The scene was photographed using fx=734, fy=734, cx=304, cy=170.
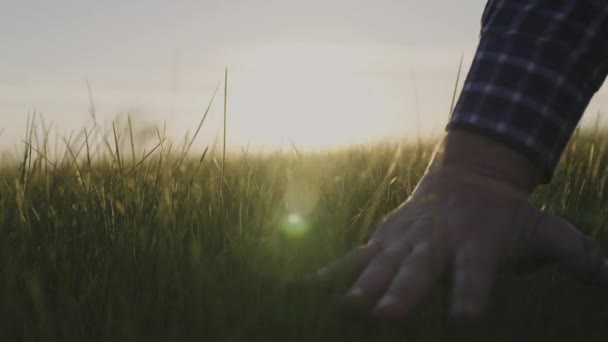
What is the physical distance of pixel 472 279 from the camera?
47.4 inches

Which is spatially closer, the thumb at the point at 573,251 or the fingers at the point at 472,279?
the fingers at the point at 472,279

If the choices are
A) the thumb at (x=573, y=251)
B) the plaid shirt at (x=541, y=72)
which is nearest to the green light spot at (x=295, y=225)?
the plaid shirt at (x=541, y=72)

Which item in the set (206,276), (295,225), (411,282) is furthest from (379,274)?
(295,225)

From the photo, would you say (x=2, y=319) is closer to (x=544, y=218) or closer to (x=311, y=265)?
(x=311, y=265)

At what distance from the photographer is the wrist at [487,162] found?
1.36m

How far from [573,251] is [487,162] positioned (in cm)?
23

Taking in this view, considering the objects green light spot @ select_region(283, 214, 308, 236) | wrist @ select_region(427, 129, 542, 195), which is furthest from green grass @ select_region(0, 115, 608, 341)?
wrist @ select_region(427, 129, 542, 195)

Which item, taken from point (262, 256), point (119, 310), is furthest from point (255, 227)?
point (119, 310)

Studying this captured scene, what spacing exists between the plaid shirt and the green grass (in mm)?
274

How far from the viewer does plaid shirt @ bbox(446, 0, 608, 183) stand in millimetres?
1429

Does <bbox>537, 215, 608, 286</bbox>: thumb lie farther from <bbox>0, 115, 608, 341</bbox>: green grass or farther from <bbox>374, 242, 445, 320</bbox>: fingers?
<bbox>374, 242, 445, 320</bbox>: fingers

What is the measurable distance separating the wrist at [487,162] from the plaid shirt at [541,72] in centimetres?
2

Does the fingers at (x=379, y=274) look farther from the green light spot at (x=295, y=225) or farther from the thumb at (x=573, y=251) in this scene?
the green light spot at (x=295, y=225)

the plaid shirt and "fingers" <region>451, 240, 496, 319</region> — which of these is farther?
the plaid shirt
